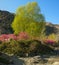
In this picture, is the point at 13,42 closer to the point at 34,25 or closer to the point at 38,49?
the point at 38,49

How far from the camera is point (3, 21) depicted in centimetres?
12575

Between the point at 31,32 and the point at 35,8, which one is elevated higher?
the point at 35,8

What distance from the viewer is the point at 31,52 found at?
101 ft

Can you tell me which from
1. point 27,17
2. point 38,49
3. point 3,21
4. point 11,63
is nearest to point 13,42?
point 38,49

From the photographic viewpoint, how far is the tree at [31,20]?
54.8 meters

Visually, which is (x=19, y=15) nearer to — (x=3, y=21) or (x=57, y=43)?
(x=57, y=43)

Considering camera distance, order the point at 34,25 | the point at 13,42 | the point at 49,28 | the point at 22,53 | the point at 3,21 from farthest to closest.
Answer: the point at 49,28
the point at 3,21
the point at 34,25
the point at 13,42
the point at 22,53

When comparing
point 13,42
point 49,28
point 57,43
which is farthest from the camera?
point 49,28

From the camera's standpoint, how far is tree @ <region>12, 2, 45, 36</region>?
180 ft

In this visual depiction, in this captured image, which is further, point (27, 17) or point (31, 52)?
point (27, 17)

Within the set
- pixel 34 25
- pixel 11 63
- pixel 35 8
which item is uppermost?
pixel 35 8

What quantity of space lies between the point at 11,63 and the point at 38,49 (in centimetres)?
1047

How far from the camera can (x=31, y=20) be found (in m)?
55.3

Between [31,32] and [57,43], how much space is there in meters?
7.46
